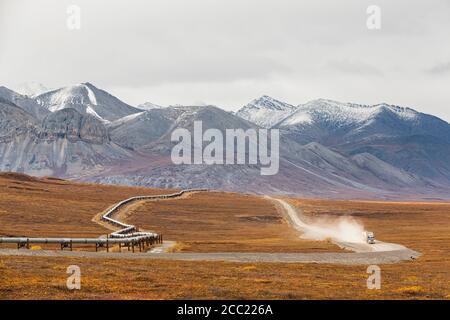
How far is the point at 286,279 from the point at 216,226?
8818 cm

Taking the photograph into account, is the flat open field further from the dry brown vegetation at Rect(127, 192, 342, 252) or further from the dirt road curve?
the dirt road curve

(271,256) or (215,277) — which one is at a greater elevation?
(215,277)

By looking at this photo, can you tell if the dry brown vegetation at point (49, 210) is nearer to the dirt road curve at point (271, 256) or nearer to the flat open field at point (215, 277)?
the flat open field at point (215, 277)

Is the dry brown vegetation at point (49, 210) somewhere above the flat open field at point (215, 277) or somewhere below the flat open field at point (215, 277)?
above

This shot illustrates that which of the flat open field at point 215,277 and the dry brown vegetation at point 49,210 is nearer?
the flat open field at point 215,277

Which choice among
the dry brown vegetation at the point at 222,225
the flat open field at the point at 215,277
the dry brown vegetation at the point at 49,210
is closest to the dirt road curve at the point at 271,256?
the flat open field at the point at 215,277

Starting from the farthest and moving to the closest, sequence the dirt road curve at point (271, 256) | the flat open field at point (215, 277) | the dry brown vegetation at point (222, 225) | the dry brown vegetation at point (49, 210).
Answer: the dry brown vegetation at point (49, 210)
the dry brown vegetation at point (222, 225)
the dirt road curve at point (271, 256)
the flat open field at point (215, 277)

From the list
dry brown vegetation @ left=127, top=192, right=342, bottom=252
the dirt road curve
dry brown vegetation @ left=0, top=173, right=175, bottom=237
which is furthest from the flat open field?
the dirt road curve

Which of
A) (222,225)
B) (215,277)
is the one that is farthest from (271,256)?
(222,225)

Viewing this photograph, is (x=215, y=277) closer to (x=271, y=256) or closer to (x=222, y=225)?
(x=271, y=256)

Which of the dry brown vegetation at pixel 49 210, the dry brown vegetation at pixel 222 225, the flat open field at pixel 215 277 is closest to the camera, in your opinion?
the flat open field at pixel 215 277

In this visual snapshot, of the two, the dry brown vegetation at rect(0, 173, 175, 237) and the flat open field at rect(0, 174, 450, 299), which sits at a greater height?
the dry brown vegetation at rect(0, 173, 175, 237)

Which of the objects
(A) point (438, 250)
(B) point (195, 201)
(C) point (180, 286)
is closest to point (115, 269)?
(C) point (180, 286)
